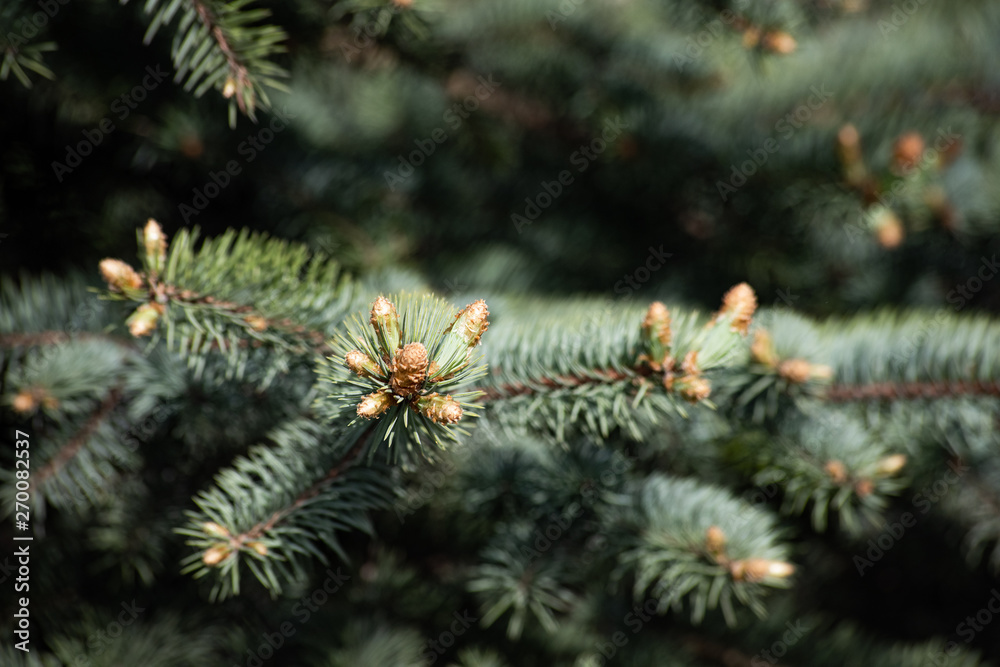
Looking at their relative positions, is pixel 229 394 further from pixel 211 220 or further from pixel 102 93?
pixel 102 93

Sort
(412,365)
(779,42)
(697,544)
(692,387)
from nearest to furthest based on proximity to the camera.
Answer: (412,365)
(692,387)
(697,544)
(779,42)

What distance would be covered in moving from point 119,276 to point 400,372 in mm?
256

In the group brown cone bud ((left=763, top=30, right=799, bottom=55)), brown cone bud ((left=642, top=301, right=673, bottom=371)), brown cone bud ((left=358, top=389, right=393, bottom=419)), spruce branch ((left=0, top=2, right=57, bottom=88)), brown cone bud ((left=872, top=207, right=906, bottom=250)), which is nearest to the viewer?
brown cone bud ((left=358, top=389, right=393, bottom=419))

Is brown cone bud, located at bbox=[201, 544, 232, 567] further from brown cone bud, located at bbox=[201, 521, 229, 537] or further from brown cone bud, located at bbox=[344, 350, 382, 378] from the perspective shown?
brown cone bud, located at bbox=[344, 350, 382, 378]

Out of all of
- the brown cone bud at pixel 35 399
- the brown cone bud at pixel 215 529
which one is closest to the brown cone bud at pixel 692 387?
the brown cone bud at pixel 215 529

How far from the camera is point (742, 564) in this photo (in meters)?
0.59

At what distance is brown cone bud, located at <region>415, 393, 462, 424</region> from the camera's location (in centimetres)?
42

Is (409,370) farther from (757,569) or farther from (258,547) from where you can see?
(757,569)

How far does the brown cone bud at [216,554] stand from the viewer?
1.56 feet

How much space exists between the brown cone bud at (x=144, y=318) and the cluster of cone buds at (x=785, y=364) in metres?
0.55

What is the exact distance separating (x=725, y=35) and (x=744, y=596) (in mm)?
705

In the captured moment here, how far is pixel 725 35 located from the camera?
88cm

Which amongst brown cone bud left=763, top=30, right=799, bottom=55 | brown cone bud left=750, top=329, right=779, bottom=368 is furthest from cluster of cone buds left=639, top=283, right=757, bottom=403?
brown cone bud left=763, top=30, right=799, bottom=55

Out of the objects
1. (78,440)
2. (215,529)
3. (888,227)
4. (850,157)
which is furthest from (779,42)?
(78,440)
